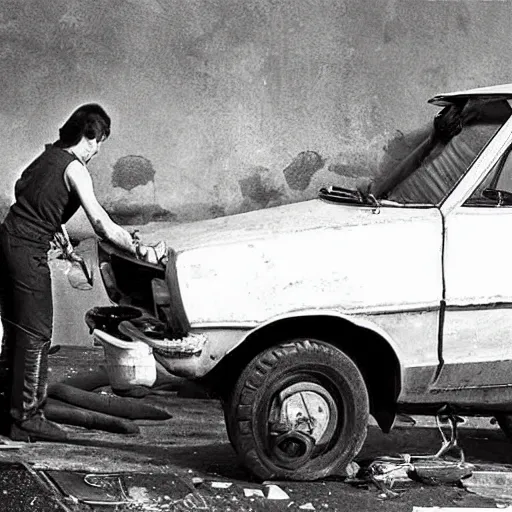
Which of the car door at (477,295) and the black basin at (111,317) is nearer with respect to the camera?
the car door at (477,295)

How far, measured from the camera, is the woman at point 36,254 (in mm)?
7512

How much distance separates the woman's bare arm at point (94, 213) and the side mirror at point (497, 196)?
182cm

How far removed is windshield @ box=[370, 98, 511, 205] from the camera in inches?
280

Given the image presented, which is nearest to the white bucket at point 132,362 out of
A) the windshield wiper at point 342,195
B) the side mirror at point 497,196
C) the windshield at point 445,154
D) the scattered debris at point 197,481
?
the scattered debris at point 197,481

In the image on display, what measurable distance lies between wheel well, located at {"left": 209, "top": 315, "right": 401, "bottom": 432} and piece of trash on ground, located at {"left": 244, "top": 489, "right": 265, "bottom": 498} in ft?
1.69

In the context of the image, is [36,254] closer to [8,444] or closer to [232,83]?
[8,444]

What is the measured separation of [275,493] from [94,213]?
5.71ft

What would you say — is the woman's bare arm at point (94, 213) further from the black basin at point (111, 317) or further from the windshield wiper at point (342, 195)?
the windshield wiper at point (342, 195)

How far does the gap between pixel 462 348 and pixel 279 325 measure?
912 millimetres

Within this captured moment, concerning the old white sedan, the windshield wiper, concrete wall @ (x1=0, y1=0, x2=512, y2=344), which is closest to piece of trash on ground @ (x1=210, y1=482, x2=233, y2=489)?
the old white sedan

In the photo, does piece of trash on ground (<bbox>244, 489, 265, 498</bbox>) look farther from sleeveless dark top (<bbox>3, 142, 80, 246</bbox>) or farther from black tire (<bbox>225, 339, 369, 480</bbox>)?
sleeveless dark top (<bbox>3, 142, 80, 246</bbox>)

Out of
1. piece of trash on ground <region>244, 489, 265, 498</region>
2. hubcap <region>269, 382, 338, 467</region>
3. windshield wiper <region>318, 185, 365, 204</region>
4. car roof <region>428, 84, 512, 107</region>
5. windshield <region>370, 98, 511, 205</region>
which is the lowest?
piece of trash on ground <region>244, 489, 265, 498</region>

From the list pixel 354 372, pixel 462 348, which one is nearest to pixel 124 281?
pixel 354 372

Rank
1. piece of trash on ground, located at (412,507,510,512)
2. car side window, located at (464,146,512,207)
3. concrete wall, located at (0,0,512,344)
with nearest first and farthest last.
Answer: piece of trash on ground, located at (412,507,510,512) < car side window, located at (464,146,512,207) < concrete wall, located at (0,0,512,344)
